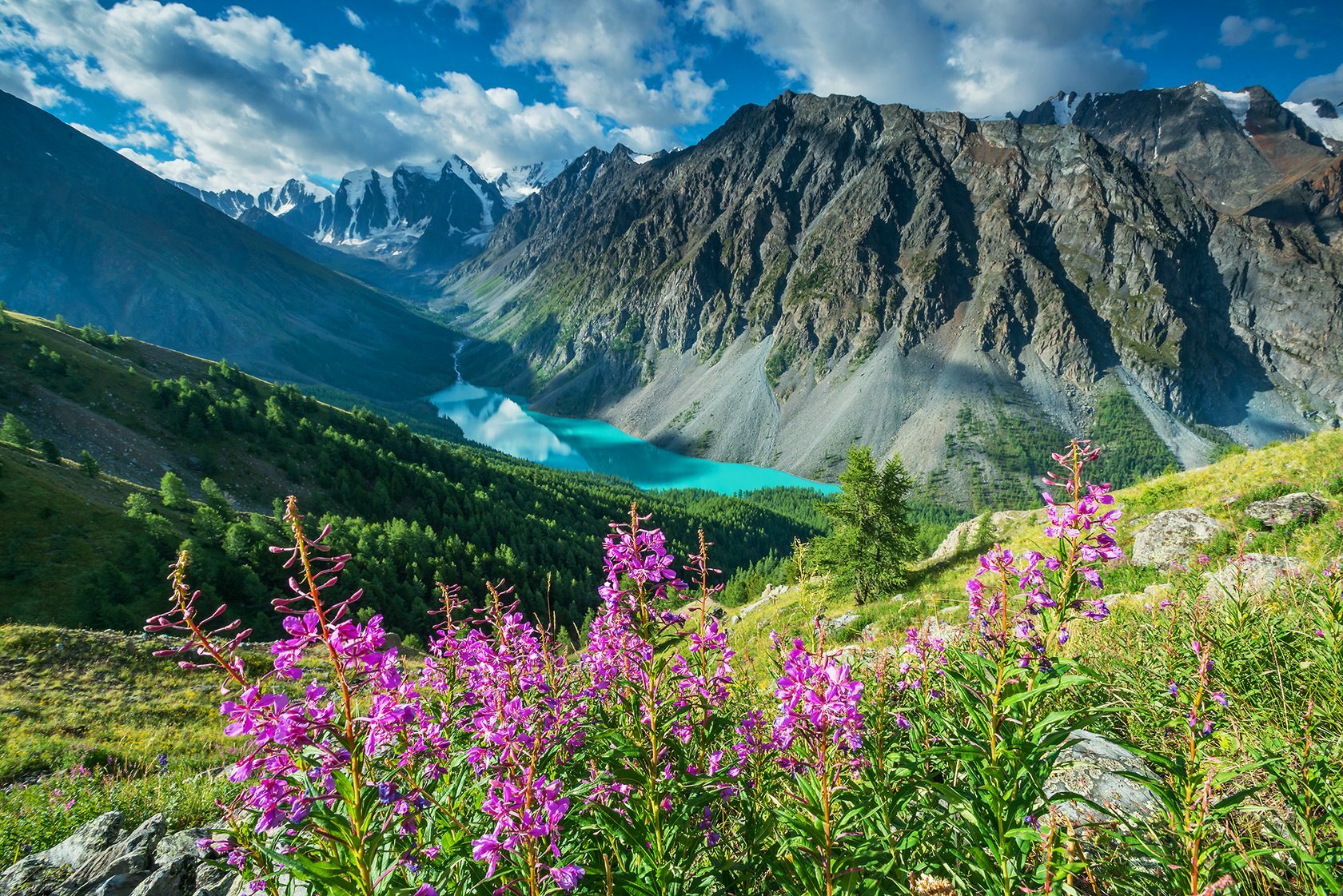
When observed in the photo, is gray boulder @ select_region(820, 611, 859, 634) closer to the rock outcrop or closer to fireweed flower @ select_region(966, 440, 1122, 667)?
fireweed flower @ select_region(966, 440, 1122, 667)

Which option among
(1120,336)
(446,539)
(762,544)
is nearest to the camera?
(446,539)

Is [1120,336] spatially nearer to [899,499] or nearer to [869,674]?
[899,499]

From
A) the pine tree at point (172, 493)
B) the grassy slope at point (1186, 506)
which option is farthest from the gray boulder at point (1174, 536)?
the pine tree at point (172, 493)

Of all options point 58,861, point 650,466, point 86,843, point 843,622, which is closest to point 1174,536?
point 843,622

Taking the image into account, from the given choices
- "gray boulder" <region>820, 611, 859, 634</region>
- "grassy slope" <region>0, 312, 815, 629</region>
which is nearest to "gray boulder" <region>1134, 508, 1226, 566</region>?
"gray boulder" <region>820, 611, 859, 634</region>

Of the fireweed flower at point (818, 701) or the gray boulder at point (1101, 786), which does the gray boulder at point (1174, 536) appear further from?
the fireweed flower at point (818, 701)

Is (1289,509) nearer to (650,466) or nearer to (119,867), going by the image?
(119,867)

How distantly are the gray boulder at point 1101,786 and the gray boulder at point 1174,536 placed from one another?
12.3 metres

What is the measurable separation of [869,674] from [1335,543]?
1138 centimetres

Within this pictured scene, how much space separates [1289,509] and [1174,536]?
2.43m

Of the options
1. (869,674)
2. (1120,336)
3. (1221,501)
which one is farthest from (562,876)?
(1120,336)

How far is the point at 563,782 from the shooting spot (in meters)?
4.73

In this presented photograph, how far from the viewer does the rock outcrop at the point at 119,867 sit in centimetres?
595

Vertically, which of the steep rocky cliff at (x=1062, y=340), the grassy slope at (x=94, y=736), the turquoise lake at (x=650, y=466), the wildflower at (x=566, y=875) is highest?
the steep rocky cliff at (x=1062, y=340)
